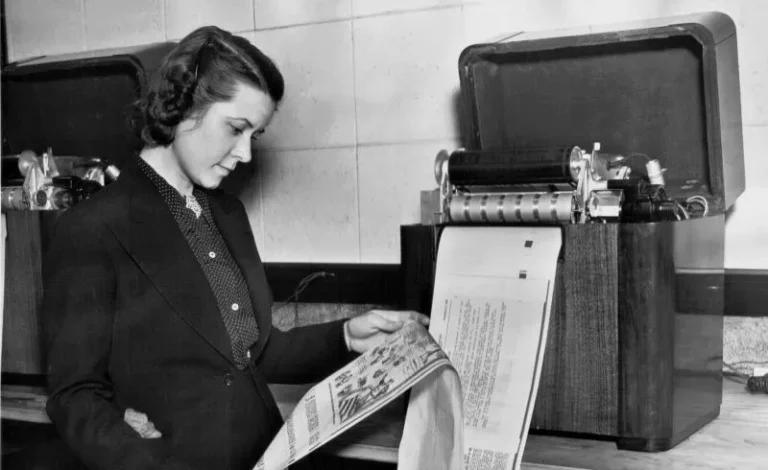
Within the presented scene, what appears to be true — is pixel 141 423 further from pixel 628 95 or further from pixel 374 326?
pixel 628 95

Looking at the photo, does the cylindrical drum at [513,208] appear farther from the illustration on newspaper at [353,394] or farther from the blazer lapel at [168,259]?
the blazer lapel at [168,259]

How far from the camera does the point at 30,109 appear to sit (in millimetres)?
2539

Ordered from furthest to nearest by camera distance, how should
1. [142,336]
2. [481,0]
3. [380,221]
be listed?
[380,221]
[481,0]
[142,336]

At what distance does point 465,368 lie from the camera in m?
1.56

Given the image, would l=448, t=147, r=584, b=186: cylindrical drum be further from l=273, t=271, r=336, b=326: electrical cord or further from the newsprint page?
l=273, t=271, r=336, b=326: electrical cord

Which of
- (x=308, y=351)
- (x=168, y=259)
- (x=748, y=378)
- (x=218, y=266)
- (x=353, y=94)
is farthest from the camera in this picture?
(x=353, y=94)

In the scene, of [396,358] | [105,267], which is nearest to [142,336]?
[105,267]

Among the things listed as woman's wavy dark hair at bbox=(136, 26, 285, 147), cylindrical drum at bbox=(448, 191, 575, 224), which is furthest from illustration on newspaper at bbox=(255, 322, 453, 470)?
woman's wavy dark hair at bbox=(136, 26, 285, 147)

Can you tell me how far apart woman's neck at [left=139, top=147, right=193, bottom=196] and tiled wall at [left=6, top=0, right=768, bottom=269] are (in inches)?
33.9

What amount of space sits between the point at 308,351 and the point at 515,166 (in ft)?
1.82

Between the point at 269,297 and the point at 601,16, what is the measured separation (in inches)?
40.6

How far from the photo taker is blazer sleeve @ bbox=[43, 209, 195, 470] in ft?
4.51

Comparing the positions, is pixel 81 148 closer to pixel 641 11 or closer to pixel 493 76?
pixel 493 76

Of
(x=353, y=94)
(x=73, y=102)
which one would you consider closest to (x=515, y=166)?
(x=353, y=94)
